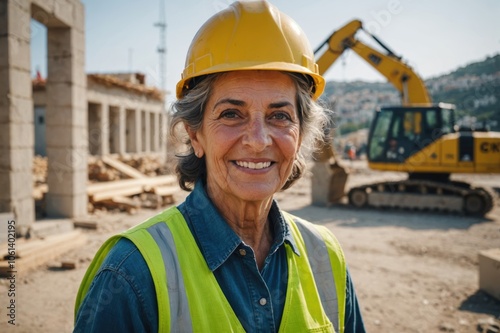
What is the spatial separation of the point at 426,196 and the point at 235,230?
10673 mm

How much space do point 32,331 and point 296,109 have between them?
411 cm

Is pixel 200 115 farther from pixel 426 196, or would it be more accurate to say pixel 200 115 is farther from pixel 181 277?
pixel 426 196

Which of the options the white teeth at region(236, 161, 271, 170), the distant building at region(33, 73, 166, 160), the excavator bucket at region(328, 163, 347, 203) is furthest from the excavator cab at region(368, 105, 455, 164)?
the distant building at region(33, 73, 166, 160)

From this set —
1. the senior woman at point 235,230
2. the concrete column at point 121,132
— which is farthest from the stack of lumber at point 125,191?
the senior woman at point 235,230

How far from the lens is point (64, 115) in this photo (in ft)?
29.1

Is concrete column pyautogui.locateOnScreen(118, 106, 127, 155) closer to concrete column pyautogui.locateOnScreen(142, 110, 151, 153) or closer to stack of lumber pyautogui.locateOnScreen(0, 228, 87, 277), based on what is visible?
concrete column pyautogui.locateOnScreen(142, 110, 151, 153)

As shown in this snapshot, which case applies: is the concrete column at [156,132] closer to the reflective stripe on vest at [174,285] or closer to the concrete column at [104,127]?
the concrete column at [104,127]

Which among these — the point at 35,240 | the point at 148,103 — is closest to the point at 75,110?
the point at 35,240

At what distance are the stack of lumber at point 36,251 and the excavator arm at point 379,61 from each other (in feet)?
27.9

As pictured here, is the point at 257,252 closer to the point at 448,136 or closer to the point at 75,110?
the point at 75,110

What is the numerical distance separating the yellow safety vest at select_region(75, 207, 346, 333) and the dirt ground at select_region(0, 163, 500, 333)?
305 centimetres

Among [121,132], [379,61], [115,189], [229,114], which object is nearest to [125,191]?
[115,189]

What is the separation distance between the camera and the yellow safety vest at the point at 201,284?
134 centimetres

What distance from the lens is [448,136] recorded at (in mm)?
10977
